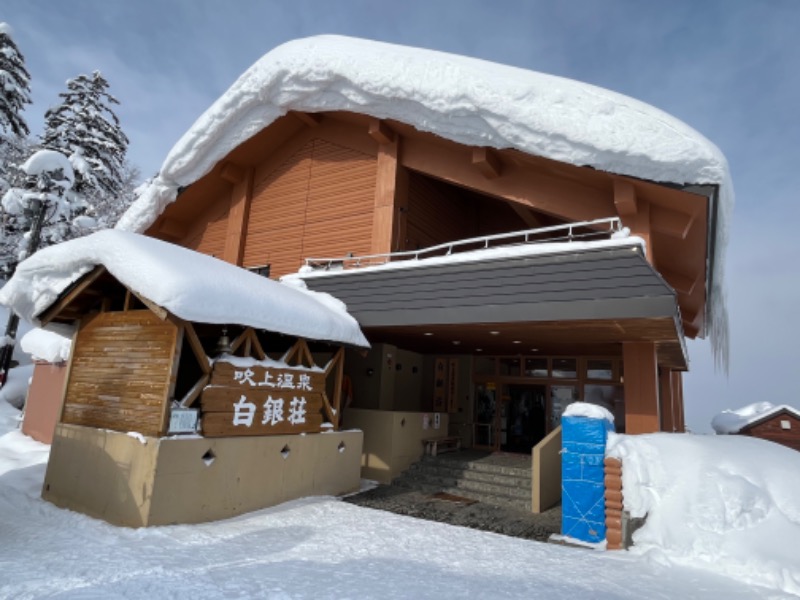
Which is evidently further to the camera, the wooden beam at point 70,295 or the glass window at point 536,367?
the glass window at point 536,367

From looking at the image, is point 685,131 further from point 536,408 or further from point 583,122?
point 536,408

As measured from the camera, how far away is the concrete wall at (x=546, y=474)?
26.8ft

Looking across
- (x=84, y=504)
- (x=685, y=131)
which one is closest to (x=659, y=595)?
(x=685, y=131)

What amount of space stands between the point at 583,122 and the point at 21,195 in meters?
19.6

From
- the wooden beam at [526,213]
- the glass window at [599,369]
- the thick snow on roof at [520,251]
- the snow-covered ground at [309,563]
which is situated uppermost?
the wooden beam at [526,213]

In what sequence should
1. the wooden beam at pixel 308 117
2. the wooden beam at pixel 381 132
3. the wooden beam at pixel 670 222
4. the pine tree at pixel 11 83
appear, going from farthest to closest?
the pine tree at pixel 11 83 → the wooden beam at pixel 308 117 → the wooden beam at pixel 381 132 → the wooden beam at pixel 670 222

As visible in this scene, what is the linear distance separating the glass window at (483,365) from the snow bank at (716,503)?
22.0 ft

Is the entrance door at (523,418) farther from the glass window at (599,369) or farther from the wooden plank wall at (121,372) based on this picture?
the wooden plank wall at (121,372)

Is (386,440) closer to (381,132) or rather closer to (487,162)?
(487,162)

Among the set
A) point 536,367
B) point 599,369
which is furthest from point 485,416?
point 599,369

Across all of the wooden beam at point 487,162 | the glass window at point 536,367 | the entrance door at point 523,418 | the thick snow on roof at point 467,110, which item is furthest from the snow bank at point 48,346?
the glass window at point 536,367

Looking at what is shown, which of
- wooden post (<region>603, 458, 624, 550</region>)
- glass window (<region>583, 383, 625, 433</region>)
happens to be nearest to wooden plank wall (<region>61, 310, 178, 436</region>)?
wooden post (<region>603, 458, 624, 550</region>)

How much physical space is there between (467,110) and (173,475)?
7777mm

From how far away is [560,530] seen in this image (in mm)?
7078
